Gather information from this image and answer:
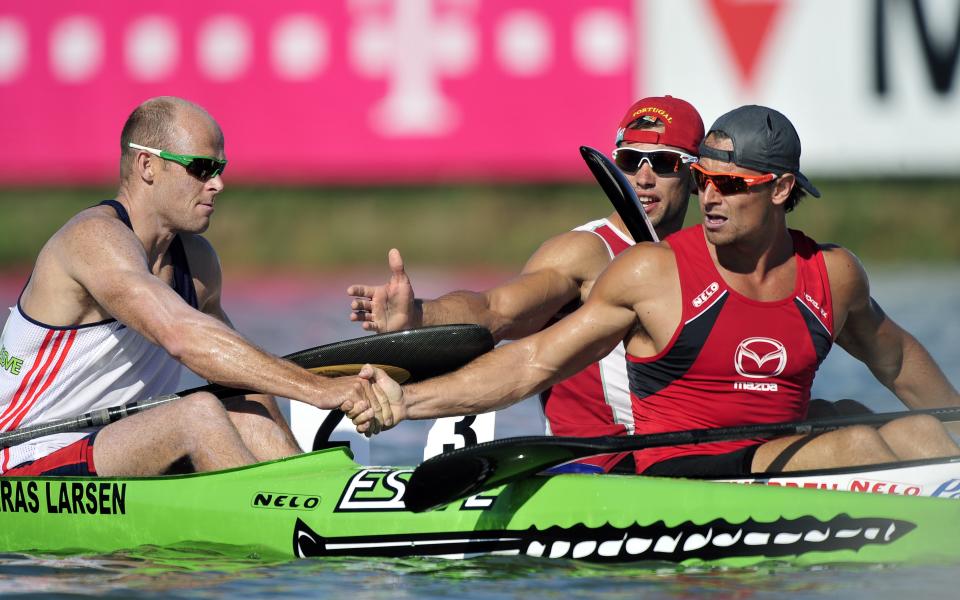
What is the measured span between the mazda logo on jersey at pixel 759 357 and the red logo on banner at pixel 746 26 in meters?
9.63

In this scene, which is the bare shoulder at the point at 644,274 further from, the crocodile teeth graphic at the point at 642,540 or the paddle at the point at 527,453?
the crocodile teeth graphic at the point at 642,540

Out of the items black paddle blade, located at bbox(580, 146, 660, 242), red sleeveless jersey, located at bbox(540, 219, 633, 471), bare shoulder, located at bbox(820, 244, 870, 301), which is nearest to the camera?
bare shoulder, located at bbox(820, 244, 870, 301)

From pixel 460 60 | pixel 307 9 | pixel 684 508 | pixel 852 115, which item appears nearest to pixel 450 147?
pixel 460 60

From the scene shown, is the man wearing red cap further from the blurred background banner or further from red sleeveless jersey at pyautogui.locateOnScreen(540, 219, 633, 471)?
the blurred background banner

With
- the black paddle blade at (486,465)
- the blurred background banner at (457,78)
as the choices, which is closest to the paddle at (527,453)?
the black paddle blade at (486,465)

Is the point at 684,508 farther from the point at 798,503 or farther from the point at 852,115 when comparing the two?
the point at 852,115

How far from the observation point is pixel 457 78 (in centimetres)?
1561

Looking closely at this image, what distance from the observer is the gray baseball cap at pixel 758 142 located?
18.5 feet

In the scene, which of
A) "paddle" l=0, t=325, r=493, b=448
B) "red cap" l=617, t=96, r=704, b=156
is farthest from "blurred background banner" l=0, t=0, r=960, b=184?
"paddle" l=0, t=325, r=493, b=448

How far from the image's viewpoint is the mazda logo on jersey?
5715 millimetres

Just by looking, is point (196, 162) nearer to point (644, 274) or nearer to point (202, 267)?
point (202, 267)

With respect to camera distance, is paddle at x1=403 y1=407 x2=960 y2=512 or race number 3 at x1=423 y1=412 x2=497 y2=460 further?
race number 3 at x1=423 y1=412 x2=497 y2=460

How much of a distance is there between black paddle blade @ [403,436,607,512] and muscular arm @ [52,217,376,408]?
0.53 metres

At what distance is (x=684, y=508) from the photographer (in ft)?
18.1
